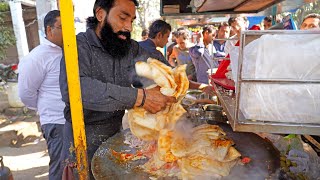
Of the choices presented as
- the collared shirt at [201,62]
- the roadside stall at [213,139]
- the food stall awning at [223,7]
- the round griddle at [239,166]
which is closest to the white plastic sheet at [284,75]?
the roadside stall at [213,139]

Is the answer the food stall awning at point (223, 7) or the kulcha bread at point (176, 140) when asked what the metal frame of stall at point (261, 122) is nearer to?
the kulcha bread at point (176, 140)

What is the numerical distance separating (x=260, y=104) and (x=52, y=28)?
296cm

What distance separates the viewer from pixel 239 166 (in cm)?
172

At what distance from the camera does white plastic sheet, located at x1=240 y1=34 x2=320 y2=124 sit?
1.15 meters

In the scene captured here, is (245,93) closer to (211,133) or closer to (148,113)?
(211,133)

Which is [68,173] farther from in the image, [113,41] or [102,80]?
[113,41]

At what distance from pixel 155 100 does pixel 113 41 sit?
0.81 m

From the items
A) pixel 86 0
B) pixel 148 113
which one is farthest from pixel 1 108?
pixel 148 113

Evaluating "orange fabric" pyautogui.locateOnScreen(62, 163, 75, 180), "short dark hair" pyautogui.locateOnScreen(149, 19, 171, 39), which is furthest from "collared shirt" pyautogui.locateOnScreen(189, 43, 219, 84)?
"orange fabric" pyautogui.locateOnScreen(62, 163, 75, 180)

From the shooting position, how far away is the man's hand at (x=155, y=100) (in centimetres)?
179

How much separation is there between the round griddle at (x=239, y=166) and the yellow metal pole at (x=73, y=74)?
216mm

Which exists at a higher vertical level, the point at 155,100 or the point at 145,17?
the point at 145,17

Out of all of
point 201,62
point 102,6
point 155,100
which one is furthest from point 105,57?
point 201,62

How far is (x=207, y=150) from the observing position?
1.71 m
